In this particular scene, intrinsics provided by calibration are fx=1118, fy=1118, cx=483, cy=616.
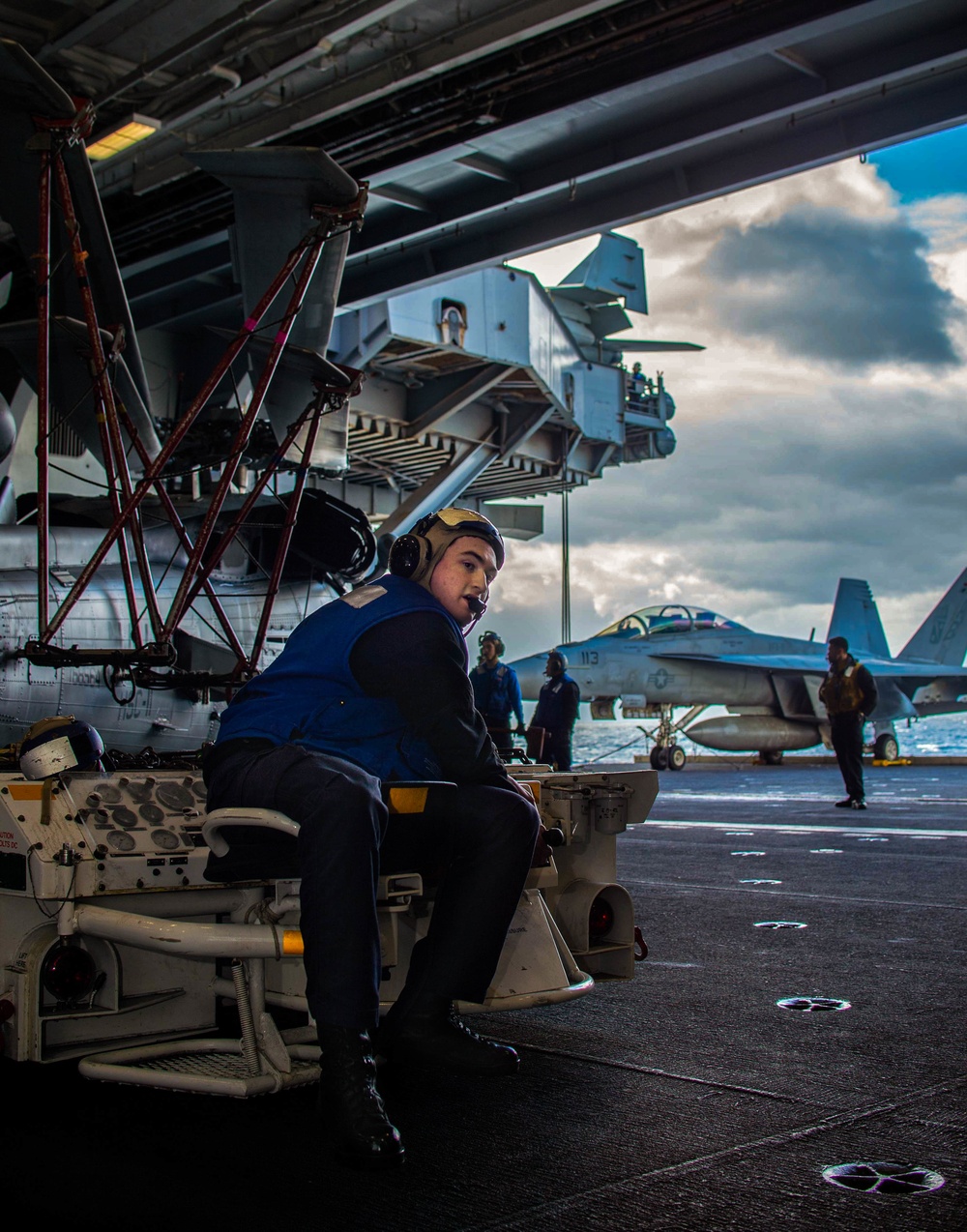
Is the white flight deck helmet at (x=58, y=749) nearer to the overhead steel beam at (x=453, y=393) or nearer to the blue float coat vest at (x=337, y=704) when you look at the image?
the blue float coat vest at (x=337, y=704)

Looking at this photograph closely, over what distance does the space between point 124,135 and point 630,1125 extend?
10.6 m

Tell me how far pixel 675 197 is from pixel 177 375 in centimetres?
819

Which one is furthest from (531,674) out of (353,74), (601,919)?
(601,919)

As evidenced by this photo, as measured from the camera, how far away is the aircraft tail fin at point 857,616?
3294 cm

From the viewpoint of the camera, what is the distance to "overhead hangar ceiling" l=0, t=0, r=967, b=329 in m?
9.20

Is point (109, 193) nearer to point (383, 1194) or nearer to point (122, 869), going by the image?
point (122, 869)

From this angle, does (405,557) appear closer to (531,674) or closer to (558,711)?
(558,711)

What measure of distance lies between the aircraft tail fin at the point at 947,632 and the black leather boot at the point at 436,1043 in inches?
1291

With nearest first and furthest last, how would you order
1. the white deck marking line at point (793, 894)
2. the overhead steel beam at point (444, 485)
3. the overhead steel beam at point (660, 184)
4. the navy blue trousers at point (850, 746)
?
the white deck marking line at point (793, 894) < the overhead steel beam at point (660, 184) < the navy blue trousers at point (850, 746) < the overhead steel beam at point (444, 485)

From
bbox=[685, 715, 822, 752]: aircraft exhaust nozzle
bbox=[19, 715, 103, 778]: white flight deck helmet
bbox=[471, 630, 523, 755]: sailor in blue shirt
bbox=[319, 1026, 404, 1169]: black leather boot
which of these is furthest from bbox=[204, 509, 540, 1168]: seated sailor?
bbox=[685, 715, 822, 752]: aircraft exhaust nozzle

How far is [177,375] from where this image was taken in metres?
16.9

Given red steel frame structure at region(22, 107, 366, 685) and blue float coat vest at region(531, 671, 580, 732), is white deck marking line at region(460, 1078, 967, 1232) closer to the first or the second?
red steel frame structure at region(22, 107, 366, 685)

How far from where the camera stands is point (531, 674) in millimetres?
22828

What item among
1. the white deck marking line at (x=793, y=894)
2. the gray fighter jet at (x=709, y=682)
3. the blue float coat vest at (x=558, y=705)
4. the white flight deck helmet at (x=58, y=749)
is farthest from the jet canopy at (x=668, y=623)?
the white flight deck helmet at (x=58, y=749)
